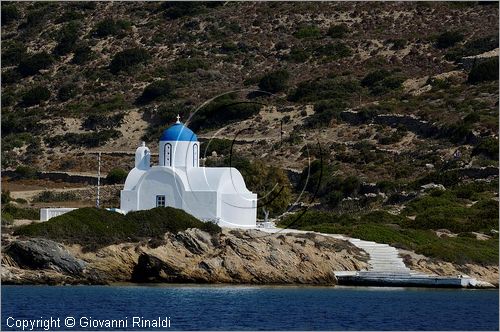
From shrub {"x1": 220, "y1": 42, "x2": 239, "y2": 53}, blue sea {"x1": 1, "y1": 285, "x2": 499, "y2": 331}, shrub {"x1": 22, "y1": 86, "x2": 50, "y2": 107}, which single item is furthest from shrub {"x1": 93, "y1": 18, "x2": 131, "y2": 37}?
blue sea {"x1": 1, "y1": 285, "x2": 499, "y2": 331}

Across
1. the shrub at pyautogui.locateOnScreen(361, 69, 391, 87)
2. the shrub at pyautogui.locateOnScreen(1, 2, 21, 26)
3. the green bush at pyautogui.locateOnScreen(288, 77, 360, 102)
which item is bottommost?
the green bush at pyautogui.locateOnScreen(288, 77, 360, 102)

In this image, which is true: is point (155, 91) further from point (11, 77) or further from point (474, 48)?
point (474, 48)

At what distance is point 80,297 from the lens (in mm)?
50656

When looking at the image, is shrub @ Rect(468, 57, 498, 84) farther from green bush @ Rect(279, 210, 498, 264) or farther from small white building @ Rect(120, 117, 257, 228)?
small white building @ Rect(120, 117, 257, 228)

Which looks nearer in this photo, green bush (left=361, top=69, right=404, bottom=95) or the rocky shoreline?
the rocky shoreline

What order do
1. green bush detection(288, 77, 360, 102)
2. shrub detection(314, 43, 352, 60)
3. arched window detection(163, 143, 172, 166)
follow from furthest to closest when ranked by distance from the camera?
shrub detection(314, 43, 352, 60)
green bush detection(288, 77, 360, 102)
arched window detection(163, 143, 172, 166)

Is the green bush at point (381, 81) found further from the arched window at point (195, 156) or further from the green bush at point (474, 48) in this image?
the arched window at point (195, 156)

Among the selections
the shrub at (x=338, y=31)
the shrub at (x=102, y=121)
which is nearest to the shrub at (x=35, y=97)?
the shrub at (x=102, y=121)

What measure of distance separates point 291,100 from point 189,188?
154 ft

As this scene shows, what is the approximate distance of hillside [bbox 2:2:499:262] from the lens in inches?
3172

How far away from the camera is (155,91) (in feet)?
378

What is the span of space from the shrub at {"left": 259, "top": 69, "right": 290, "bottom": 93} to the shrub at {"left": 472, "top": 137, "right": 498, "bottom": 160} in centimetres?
2720

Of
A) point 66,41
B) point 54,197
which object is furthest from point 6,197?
point 66,41

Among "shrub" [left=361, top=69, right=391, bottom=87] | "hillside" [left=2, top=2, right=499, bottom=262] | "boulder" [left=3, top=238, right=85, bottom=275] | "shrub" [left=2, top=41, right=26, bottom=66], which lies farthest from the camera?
"shrub" [left=2, top=41, right=26, bottom=66]
